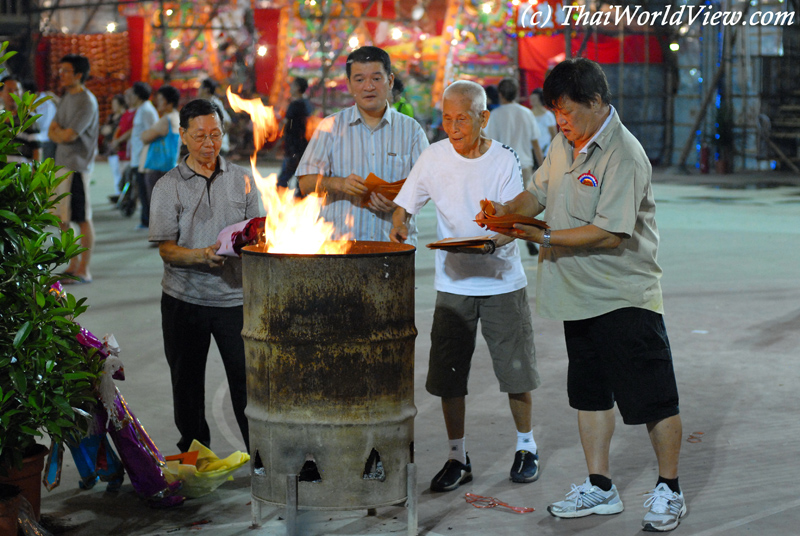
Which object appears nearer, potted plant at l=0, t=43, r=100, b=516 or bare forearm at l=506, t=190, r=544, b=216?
potted plant at l=0, t=43, r=100, b=516

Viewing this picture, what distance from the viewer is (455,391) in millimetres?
4121

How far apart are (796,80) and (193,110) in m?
19.6

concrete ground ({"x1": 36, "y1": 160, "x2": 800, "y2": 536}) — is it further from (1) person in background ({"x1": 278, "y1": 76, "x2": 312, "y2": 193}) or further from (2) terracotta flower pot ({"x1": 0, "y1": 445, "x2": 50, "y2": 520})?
(1) person in background ({"x1": 278, "y1": 76, "x2": 312, "y2": 193})

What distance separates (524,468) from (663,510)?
27.7 inches

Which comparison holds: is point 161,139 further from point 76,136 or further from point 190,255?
point 190,255

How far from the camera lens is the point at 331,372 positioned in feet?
10.7

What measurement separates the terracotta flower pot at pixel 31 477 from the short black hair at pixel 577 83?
2282 mm

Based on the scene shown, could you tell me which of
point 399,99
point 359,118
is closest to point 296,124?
point 399,99

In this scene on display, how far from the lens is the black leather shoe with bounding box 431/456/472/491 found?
404cm

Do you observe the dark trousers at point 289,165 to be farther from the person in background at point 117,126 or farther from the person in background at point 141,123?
the person in background at point 117,126

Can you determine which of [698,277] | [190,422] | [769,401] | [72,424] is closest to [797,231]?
[698,277]

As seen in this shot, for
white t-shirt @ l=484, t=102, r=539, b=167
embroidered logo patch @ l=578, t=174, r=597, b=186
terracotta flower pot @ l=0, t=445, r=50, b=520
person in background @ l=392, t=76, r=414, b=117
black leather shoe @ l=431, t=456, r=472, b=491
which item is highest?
person in background @ l=392, t=76, r=414, b=117
